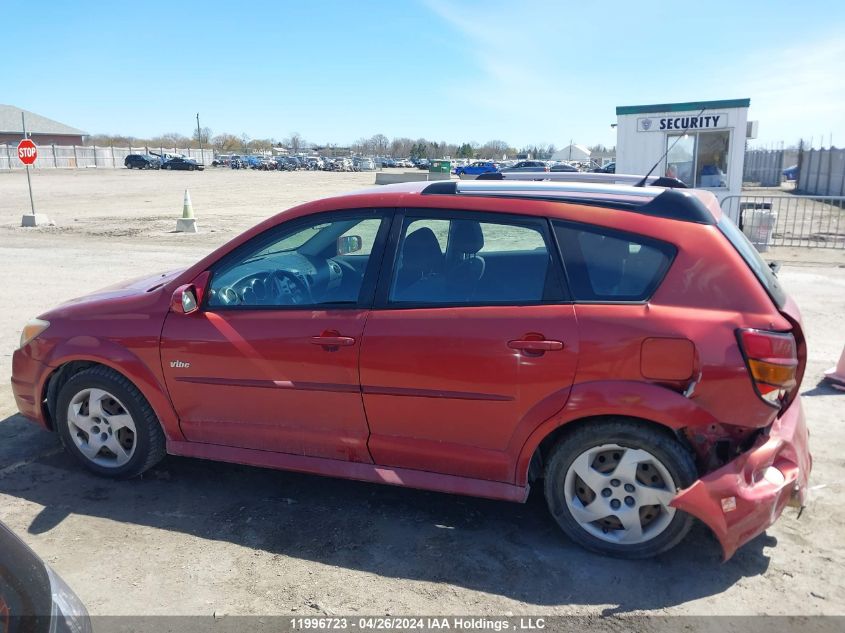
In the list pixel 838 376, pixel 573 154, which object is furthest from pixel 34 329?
pixel 573 154

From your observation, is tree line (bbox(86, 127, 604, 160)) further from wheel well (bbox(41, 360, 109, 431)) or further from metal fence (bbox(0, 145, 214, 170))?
wheel well (bbox(41, 360, 109, 431))

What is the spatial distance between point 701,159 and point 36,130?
298ft

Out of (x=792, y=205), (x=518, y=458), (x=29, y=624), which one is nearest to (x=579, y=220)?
(x=518, y=458)

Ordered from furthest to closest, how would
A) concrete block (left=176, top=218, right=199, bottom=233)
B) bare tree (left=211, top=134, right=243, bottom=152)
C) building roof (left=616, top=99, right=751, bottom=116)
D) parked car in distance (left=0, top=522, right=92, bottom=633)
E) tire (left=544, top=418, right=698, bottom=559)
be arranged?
bare tree (left=211, top=134, right=243, bottom=152) < concrete block (left=176, top=218, right=199, bottom=233) < building roof (left=616, top=99, right=751, bottom=116) < tire (left=544, top=418, right=698, bottom=559) < parked car in distance (left=0, top=522, right=92, bottom=633)

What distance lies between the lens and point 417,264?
3.79 m

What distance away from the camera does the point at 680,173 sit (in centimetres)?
1628

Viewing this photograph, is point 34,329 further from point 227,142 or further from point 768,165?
point 227,142

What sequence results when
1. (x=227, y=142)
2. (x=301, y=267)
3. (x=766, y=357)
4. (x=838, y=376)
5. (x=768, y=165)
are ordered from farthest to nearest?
(x=227, y=142) < (x=768, y=165) < (x=838, y=376) < (x=301, y=267) < (x=766, y=357)

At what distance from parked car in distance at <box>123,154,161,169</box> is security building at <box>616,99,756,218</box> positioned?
63.1 metres

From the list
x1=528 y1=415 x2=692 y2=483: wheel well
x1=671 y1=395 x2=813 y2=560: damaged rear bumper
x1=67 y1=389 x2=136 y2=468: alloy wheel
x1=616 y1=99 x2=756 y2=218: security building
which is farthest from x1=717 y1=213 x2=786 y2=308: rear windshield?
x1=616 y1=99 x2=756 y2=218: security building

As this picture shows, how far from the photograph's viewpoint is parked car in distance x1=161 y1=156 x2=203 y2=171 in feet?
219

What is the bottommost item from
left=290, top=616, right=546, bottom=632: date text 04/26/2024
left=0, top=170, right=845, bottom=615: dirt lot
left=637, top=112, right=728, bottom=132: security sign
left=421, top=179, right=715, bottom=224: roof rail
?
left=290, top=616, right=546, bottom=632: date text 04/26/2024

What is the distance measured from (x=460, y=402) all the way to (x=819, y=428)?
3100mm

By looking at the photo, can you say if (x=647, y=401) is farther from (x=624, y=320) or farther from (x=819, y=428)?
(x=819, y=428)
